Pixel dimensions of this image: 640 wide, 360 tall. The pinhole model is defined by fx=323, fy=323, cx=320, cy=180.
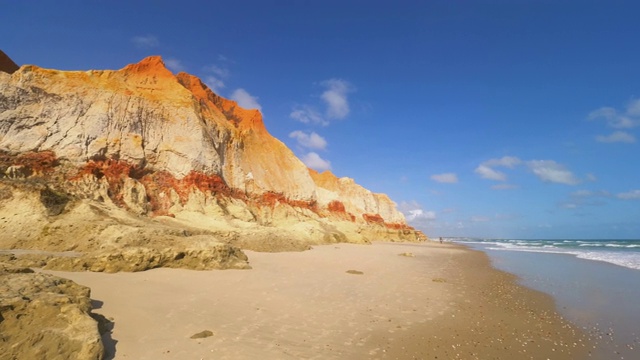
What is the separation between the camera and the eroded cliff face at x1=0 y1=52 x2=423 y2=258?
52.6 ft

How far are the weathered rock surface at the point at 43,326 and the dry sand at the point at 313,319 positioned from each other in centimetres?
56

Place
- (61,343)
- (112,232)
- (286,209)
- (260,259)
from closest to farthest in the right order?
(61,343), (112,232), (260,259), (286,209)

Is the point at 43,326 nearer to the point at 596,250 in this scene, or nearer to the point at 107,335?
the point at 107,335

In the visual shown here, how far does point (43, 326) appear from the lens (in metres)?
4.77

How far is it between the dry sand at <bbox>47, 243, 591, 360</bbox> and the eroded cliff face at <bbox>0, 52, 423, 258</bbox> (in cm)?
486

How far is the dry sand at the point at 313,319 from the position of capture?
229 inches

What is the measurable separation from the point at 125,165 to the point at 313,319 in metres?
24.8

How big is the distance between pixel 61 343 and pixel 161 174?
26.6m

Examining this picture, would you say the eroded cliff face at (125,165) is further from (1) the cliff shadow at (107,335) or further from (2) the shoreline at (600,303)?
(2) the shoreline at (600,303)

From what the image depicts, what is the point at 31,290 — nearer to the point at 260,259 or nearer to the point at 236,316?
the point at 236,316

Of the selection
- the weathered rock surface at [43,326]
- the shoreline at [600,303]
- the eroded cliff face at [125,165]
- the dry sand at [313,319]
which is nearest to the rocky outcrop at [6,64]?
the eroded cliff face at [125,165]

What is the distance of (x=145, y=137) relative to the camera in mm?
29391

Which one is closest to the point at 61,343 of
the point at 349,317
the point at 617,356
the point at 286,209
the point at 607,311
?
the point at 349,317

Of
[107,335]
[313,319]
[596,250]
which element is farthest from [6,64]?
[596,250]
